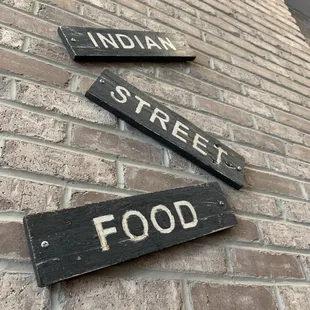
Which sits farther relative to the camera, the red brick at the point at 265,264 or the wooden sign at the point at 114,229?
the red brick at the point at 265,264

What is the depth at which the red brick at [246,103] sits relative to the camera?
3.60 feet

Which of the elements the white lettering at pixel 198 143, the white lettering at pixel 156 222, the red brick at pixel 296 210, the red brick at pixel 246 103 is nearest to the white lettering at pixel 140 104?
the white lettering at pixel 198 143

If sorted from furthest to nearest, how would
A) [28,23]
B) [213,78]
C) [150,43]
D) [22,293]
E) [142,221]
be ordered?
1. [213,78]
2. [150,43]
3. [28,23]
4. [142,221]
5. [22,293]

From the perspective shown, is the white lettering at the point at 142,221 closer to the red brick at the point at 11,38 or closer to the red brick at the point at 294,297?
the red brick at the point at 294,297

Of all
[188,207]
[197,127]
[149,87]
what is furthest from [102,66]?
[188,207]

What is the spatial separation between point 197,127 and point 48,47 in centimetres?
43

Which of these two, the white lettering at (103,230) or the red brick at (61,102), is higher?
the white lettering at (103,230)

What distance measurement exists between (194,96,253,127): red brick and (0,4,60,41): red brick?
1.42ft

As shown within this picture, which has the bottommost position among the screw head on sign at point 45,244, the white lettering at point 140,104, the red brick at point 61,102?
the red brick at point 61,102

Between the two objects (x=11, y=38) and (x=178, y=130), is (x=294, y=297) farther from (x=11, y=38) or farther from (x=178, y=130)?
(x=11, y=38)

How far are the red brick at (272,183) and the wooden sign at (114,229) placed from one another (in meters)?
0.20

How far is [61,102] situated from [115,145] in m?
0.15

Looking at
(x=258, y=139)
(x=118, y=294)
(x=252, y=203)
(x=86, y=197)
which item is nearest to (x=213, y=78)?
(x=258, y=139)

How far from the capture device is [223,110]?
1.04 metres
